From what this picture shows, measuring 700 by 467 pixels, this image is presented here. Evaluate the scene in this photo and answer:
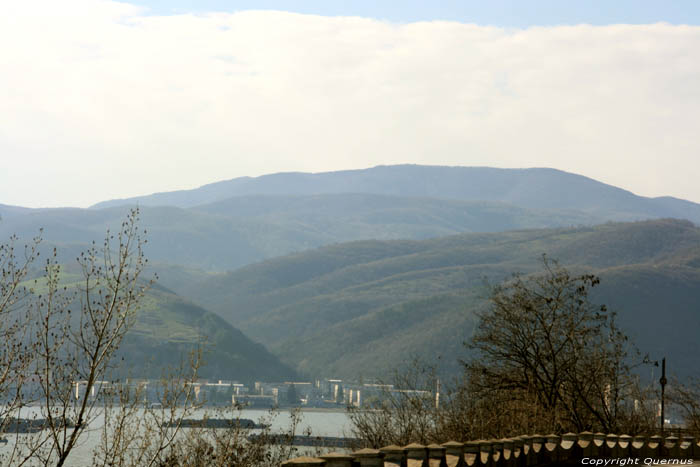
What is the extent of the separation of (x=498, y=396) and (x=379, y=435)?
6744mm

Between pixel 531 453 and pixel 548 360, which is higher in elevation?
pixel 548 360

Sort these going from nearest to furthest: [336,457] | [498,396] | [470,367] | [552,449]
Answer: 1. [336,457]
2. [552,449]
3. [498,396]
4. [470,367]

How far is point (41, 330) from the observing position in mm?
15938

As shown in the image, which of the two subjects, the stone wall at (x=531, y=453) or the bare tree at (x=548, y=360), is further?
the bare tree at (x=548, y=360)

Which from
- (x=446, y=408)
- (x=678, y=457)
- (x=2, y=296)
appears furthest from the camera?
(x=446, y=408)

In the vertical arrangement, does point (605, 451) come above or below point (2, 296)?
below

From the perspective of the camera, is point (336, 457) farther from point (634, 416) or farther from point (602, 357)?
point (634, 416)

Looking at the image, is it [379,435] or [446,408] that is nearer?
[446,408]

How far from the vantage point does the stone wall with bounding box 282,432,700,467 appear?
1221cm

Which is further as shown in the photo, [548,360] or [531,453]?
[548,360]

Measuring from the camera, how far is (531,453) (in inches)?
774

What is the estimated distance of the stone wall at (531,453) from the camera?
40.1 feet

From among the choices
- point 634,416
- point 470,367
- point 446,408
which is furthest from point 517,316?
point 634,416

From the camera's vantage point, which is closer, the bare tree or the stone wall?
the stone wall
